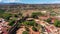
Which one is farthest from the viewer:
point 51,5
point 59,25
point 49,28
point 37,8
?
point 51,5

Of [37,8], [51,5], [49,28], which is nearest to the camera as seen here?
[49,28]

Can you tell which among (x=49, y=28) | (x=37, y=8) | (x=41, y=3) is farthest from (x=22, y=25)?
(x=41, y=3)

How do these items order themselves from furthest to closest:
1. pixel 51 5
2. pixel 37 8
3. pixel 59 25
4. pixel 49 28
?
1. pixel 51 5
2. pixel 37 8
3. pixel 59 25
4. pixel 49 28

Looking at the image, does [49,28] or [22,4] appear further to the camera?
[22,4]

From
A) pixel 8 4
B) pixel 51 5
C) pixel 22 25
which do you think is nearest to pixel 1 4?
pixel 8 4

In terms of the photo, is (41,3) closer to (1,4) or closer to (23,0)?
(23,0)

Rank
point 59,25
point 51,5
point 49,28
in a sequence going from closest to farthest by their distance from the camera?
Answer: point 49,28
point 59,25
point 51,5

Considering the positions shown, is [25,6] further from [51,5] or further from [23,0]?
[51,5]

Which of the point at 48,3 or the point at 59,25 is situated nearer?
the point at 59,25
